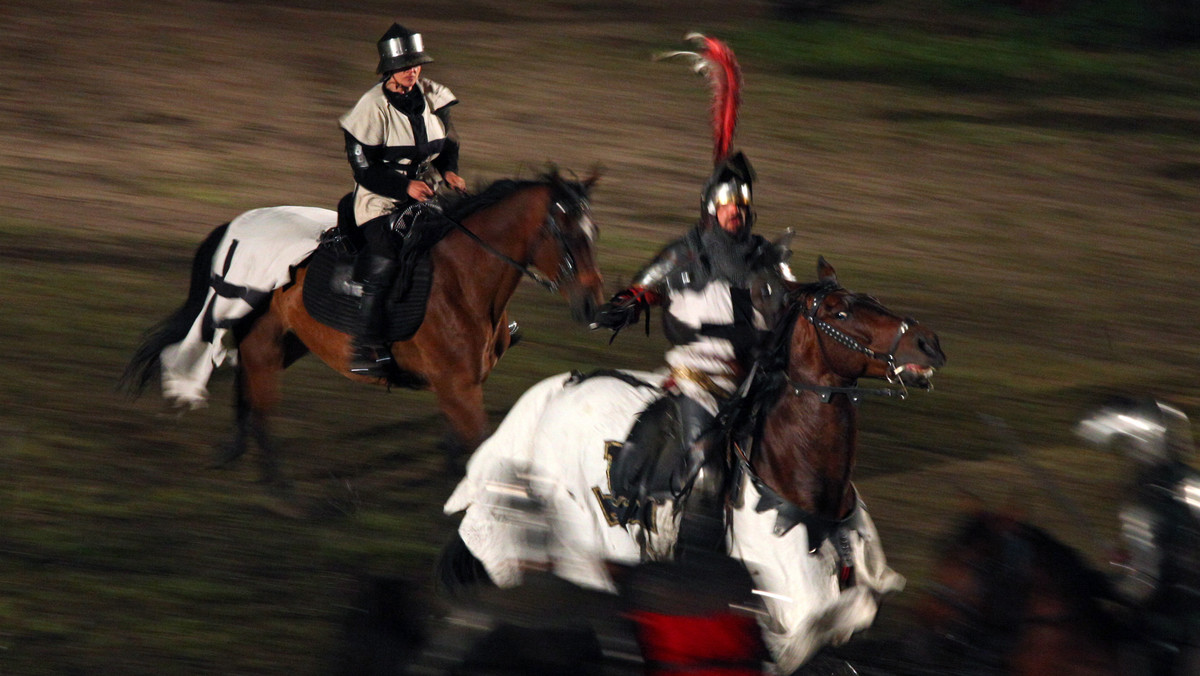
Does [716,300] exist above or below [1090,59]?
above

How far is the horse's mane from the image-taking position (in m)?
7.07

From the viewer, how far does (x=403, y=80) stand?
7.24 meters

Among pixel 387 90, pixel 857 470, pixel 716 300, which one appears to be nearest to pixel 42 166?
pixel 387 90

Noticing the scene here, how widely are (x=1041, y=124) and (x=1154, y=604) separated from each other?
1406 centimetres

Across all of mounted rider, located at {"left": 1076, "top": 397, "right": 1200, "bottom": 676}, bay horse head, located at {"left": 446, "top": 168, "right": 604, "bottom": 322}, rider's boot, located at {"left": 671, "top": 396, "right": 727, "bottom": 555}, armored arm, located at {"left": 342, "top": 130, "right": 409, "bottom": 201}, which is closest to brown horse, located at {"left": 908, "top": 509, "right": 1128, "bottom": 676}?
mounted rider, located at {"left": 1076, "top": 397, "right": 1200, "bottom": 676}

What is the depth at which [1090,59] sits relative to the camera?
1941cm

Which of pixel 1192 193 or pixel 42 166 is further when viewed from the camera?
pixel 1192 193

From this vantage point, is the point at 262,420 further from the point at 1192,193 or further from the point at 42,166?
the point at 1192,193

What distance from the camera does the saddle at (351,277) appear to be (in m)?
7.08

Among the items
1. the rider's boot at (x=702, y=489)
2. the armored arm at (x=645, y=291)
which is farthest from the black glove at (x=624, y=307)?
the rider's boot at (x=702, y=489)

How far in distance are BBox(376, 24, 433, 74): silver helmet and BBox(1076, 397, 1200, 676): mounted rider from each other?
394 cm

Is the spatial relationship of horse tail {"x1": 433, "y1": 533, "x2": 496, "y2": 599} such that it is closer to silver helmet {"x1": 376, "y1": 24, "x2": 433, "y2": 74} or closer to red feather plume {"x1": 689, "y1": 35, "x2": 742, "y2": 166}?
red feather plume {"x1": 689, "y1": 35, "x2": 742, "y2": 166}

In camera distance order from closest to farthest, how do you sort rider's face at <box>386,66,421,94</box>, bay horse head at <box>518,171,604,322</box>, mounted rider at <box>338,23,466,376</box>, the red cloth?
the red cloth < bay horse head at <box>518,171,604,322</box> < mounted rider at <box>338,23,466,376</box> < rider's face at <box>386,66,421,94</box>

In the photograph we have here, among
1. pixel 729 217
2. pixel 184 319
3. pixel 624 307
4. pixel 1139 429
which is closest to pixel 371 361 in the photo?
pixel 184 319
